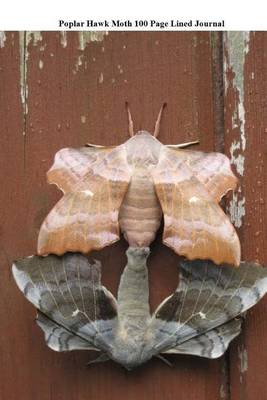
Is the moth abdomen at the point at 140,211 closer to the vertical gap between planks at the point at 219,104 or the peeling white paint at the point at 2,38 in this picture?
the vertical gap between planks at the point at 219,104

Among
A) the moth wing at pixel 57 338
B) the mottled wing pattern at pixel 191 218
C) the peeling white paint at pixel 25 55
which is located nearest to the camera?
the mottled wing pattern at pixel 191 218

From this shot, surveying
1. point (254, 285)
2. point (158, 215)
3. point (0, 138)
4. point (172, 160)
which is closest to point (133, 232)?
point (158, 215)

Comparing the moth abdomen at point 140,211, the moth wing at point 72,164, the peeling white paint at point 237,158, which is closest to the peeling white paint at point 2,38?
the moth wing at point 72,164

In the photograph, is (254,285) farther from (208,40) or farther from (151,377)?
(208,40)

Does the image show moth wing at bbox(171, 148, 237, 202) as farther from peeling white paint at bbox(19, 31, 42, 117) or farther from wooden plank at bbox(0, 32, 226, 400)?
peeling white paint at bbox(19, 31, 42, 117)

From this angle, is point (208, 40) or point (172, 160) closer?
point (172, 160)

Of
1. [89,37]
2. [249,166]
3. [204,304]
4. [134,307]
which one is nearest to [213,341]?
[204,304]
